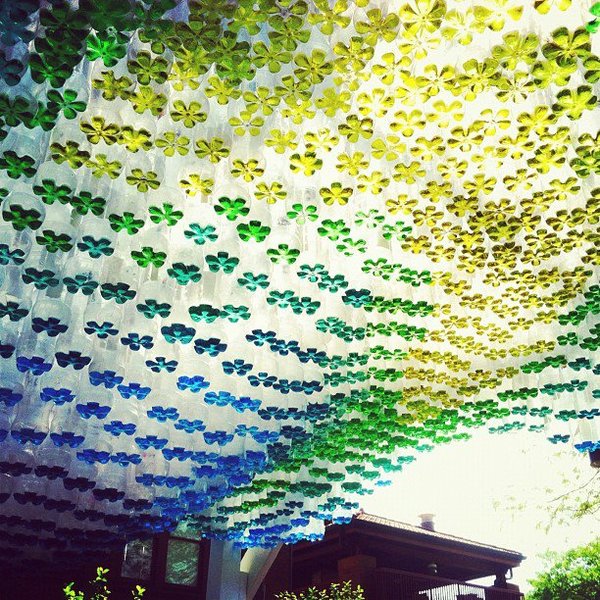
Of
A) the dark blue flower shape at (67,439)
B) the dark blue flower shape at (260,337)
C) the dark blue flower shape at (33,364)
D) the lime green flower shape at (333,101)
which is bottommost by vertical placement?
the dark blue flower shape at (67,439)

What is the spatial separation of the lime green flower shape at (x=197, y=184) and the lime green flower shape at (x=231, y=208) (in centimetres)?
10

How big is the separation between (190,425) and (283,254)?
209cm

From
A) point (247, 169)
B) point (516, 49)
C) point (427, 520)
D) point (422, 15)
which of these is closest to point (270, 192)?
point (247, 169)

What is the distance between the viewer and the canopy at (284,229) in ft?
8.93

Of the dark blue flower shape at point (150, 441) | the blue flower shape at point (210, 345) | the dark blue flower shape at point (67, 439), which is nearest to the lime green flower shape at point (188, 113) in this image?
the blue flower shape at point (210, 345)

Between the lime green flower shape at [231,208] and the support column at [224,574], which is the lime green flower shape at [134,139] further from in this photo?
the support column at [224,574]

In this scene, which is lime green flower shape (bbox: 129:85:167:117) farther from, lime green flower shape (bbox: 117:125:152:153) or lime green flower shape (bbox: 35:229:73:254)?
lime green flower shape (bbox: 35:229:73:254)

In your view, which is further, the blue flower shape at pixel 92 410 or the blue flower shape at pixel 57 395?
the blue flower shape at pixel 92 410

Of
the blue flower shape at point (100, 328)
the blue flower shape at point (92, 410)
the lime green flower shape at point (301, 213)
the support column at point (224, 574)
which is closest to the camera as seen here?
the lime green flower shape at point (301, 213)

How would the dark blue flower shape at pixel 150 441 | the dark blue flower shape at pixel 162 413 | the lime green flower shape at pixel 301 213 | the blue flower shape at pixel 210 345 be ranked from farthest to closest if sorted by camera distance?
the dark blue flower shape at pixel 150 441, the dark blue flower shape at pixel 162 413, the blue flower shape at pixel 210 345, the lime green flower shape at pixel 301 213

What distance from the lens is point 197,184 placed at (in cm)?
322

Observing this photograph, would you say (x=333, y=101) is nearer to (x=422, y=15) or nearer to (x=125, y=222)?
(x=422, y=15)

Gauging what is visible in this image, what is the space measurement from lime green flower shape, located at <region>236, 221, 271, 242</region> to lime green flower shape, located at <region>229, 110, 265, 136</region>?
50 cm

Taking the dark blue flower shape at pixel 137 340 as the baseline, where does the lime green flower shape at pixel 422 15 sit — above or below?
above
